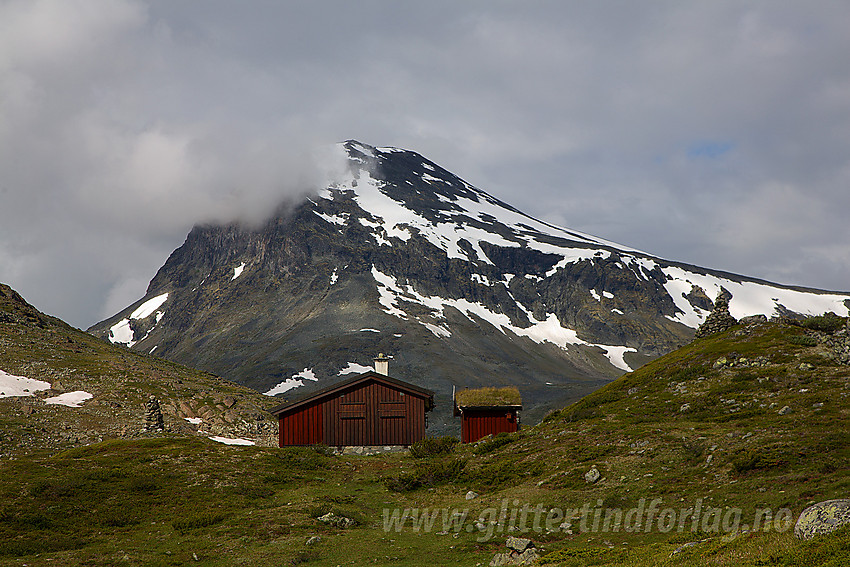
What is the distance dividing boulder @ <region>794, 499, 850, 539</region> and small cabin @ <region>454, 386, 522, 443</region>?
42588mm

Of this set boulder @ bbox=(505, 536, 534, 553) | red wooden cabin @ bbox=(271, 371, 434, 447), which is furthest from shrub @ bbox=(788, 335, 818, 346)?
boulder @ bbox=(505, 536, 534, 553)

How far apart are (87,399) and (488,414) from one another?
5239cm

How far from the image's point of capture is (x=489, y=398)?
56656 millimetres

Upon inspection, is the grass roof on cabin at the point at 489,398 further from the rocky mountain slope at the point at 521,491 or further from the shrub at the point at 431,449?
the shrub at the point at 431,449

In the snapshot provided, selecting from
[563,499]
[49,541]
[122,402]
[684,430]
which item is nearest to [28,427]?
[122,402]

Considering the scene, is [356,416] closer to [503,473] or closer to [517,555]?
[503,473]

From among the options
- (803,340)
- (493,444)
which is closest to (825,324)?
(803,340)

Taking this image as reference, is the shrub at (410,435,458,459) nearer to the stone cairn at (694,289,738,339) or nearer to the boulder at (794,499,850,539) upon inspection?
the stone cairn at (694,289,738,339)

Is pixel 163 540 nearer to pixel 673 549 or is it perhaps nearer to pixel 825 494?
pixel 673 549

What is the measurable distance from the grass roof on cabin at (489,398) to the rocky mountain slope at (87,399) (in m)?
30.4

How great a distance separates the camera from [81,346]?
4279 inches

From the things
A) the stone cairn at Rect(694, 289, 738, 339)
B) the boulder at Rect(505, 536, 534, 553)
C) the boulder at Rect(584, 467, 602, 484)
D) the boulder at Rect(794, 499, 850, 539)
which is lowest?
the boulder at Rect(505, 536, 534, 553)

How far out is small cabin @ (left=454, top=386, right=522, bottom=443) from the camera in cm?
5612

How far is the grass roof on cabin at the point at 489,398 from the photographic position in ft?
184
